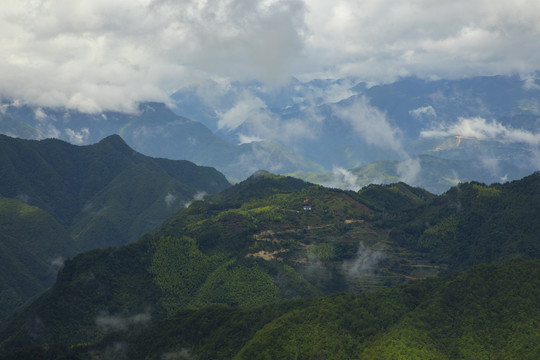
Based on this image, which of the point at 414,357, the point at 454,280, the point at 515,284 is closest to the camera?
the point at 414,357

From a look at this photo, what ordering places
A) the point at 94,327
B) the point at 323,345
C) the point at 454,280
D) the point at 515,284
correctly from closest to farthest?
the point at 323,345, the point at 515,284, the point at 454,280, the point at 94,327

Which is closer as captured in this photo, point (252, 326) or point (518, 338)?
point (518, 338)

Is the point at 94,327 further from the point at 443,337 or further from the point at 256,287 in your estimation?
the point at 443,337

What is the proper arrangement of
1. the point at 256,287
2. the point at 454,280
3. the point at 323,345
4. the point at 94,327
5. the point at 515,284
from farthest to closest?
1. the point at 256,287
2. the point at 94,327
3. the point at 454,280
4. the point at 515,284
5. the point at 323,345

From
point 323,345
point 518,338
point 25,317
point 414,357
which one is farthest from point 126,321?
point 518,338

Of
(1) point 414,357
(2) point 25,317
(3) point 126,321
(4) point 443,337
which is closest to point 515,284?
(4) point 443,337

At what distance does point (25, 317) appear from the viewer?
182625 millimetres

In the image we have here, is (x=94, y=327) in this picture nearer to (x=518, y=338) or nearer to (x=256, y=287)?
(x=256, y=287)

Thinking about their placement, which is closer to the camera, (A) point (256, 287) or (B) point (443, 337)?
(B) point (443, 337)

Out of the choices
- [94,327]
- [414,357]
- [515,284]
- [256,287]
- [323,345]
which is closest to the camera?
[414,357]

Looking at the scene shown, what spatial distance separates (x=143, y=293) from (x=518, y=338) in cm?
12908

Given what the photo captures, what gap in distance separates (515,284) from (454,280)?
55.9ft

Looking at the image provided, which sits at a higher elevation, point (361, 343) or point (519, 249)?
point (519, 249)

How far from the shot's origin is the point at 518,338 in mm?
125125
